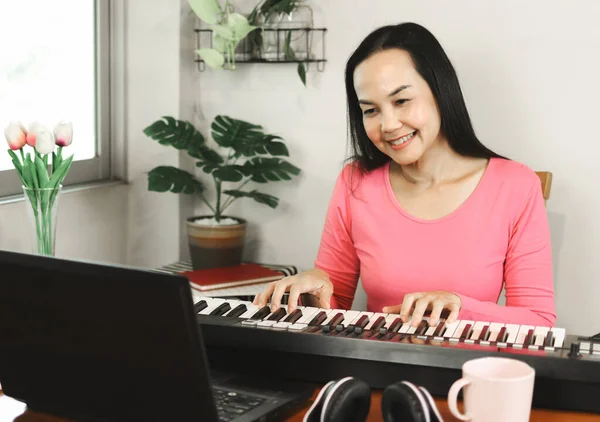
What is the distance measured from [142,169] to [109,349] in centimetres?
186

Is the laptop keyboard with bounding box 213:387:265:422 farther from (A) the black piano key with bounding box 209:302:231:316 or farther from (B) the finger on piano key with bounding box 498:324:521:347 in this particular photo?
(B) the finger on piano key with bounding box 498:324:521:347

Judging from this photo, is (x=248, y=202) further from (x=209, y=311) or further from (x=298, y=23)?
(x=209, y=311)

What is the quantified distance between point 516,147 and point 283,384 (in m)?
1.51

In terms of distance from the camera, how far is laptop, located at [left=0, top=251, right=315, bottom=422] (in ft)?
3.16

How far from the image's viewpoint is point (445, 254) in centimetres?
193

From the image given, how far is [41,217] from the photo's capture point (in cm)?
202

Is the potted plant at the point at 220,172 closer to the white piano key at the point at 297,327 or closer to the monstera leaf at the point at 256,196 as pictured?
the monstera leaf at the point at 256,196

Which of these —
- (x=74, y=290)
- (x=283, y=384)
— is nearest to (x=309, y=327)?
(x=283, y=384)

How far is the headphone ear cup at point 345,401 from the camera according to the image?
3.32ft

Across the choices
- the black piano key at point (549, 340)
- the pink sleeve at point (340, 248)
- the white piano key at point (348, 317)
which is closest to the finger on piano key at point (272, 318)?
the white piano key at point (348, 317)

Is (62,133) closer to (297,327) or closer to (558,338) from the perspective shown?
(297,327)

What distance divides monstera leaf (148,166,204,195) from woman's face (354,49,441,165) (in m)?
0.91

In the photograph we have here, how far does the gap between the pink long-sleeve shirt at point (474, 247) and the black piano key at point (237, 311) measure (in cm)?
55

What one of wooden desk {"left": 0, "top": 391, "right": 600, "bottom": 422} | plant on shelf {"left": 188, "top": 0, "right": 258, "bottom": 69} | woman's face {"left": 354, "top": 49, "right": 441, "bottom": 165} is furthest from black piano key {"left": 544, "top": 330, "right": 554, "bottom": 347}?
plant on shelf {"left": 188, "top": 0, "right": 258, "bottom": 69}
